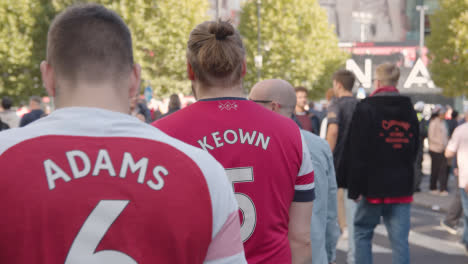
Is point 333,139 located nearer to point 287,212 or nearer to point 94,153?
point 287,212

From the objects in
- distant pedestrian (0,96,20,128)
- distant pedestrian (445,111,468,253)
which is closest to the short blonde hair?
distant pedestrian (445,111,468,253)

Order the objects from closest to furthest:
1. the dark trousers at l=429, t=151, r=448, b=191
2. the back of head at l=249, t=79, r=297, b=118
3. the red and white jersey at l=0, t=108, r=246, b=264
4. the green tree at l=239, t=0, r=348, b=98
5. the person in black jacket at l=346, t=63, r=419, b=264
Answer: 1. the red and white jersey at l=0, t=108, r=246, b=264
2. the back of head at l=249, t=79, r=297, b=118
3. the person in black jacket at l=346, t=63, r=419, b=264
4. the dark trousers at l=429, t=151, r=448, b=191
5. the green tree at l=239, t=0, r=348, b=98

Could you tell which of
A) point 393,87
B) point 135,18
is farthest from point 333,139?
point 135,18

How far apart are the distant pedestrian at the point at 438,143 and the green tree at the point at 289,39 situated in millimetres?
35228

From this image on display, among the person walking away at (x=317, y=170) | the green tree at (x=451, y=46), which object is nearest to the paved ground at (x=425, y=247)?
the person walking away at (x=317, y=170)

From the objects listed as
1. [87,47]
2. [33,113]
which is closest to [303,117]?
[33,113]

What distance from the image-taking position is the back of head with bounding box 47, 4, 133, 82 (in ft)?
5.42

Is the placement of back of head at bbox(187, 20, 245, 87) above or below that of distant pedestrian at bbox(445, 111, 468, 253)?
above

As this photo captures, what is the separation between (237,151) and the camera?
2.79 meters

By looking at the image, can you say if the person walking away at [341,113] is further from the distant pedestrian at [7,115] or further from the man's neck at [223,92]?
the distant pedestrian at [7,115]

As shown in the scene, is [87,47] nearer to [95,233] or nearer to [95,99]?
[95,99]

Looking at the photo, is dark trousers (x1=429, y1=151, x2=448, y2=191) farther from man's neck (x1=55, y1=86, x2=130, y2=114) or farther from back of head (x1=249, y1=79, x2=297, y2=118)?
man's neck (x1=55, y1=86, x2=130, y2=114)

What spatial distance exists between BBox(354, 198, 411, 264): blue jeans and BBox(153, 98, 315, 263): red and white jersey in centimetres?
317

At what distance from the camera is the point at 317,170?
14.4 feet
